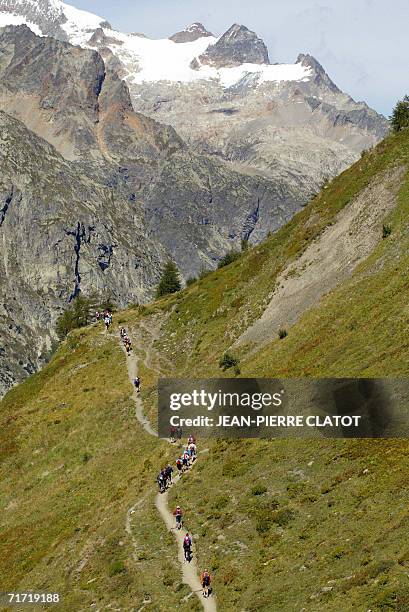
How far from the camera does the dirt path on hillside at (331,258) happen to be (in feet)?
248

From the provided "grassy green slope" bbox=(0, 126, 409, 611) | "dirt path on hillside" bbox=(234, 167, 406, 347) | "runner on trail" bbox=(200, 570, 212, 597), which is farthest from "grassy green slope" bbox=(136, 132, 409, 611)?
"dirt path on hillside" bbox=(234, 167, 406, 347)

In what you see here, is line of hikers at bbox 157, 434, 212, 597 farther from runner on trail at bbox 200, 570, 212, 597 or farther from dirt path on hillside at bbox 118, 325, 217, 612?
runner on trail at bbox 200, 570, 212, 597

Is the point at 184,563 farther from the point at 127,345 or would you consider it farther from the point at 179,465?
the point at 127,345

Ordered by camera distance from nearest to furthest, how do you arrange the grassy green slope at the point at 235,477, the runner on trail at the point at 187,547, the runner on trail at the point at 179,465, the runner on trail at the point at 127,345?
1. the grassy green slope at the point at 235,477
2. the runner on trail at the point at 187,547
3. the runner on trail at the point at 179,465
4. the runner on trail at the point at 127,345

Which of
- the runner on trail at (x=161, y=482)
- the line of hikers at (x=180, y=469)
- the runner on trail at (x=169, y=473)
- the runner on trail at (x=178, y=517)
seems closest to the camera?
the runner on trail at (x=178, y=517)

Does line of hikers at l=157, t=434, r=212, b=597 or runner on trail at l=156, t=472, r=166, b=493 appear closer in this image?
line of hikers at l=157, t=434, r=212, b=597

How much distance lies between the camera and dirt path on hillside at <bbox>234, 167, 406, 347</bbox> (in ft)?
248

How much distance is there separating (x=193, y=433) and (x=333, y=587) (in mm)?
27229

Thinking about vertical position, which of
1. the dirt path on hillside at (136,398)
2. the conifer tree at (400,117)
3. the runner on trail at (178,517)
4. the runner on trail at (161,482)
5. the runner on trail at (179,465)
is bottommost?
the runner on trail at (178,517)

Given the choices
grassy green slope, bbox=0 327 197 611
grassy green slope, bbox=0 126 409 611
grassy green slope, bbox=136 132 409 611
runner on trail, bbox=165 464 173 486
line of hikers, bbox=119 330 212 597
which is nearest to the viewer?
grassy green slope, bbox=136 132 409 611

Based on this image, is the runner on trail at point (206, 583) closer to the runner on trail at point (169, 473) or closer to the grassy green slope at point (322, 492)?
the grassy green slope at point (322, 492)

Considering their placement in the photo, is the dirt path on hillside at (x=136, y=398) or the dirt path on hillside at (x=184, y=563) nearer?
the dirt path on hillside at (x=184, y=563)

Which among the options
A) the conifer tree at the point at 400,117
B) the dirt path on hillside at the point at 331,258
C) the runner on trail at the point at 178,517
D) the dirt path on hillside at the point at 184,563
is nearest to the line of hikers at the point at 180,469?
the runner on trail at the point at 178,517

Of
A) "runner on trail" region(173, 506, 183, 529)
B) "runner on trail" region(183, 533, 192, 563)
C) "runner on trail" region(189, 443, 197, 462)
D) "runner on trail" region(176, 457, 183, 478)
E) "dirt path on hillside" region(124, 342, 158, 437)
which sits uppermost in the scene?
"dirt path on hillside" region(124, 342, 158, 437)
